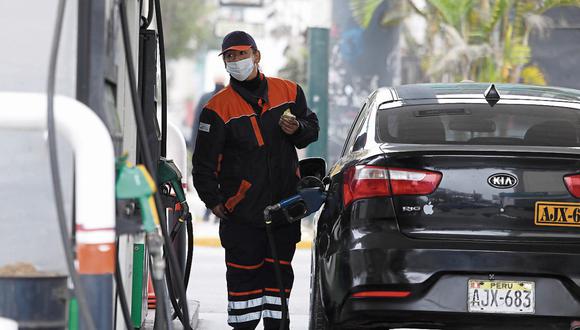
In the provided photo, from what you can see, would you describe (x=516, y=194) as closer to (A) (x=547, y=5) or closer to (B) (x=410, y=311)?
(B) (x=410, y=311)

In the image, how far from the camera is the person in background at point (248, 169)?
269 inches

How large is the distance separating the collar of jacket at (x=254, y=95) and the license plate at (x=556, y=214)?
1.81 meters

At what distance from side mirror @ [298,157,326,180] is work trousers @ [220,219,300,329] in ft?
1.21

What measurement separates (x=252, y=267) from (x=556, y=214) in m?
1.87

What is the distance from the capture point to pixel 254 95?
692cm

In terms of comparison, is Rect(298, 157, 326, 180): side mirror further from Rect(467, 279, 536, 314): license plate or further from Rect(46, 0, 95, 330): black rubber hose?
Rect(46, 0, 95, 330): black rubber hose

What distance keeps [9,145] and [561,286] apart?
8.90 feet

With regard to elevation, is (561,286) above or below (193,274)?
above

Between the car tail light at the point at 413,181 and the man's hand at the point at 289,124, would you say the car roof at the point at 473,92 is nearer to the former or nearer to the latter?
the man's hand at the point at 289,124

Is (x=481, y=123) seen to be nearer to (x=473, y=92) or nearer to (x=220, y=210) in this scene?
(x=473, y=92)

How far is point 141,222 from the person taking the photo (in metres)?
3.71

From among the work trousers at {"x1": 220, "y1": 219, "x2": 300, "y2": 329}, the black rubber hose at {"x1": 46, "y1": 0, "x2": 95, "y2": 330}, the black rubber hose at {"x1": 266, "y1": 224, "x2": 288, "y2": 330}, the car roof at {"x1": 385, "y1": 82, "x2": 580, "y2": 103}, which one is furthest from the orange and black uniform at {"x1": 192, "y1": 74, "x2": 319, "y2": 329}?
the black rubber hose at {"x1": 46, "y1": 0, "x2": 95, "y2": 330}

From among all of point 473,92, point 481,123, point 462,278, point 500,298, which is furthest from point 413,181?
point 473,92

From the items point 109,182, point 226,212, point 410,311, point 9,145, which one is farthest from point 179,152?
point 109,182
